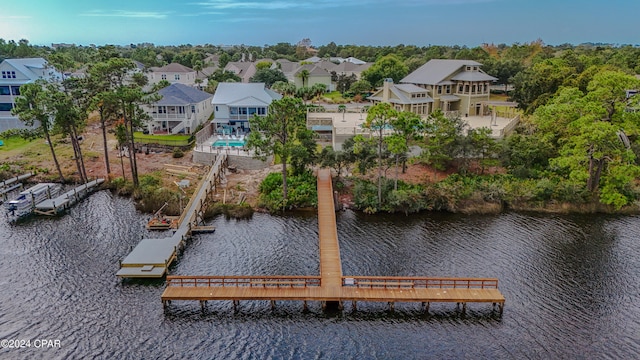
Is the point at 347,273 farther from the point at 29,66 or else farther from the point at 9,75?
the point at 29,66

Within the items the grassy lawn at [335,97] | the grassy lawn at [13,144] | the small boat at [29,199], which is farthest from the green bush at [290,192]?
the grassy lawn at [335,97]

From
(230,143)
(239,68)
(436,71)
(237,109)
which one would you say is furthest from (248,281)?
(239,68)

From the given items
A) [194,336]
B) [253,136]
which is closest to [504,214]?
[253,136]

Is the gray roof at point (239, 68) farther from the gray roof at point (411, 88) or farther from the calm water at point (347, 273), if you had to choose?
the calm water at point (347, 273)

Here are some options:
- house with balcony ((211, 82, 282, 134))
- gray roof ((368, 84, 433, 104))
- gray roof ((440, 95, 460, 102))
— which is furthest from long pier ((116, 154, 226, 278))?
gray roof ((440, 95, 460, 102))

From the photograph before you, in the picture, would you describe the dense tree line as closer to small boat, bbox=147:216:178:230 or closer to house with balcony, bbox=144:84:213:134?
small boat, bbox=147:216:178:230
